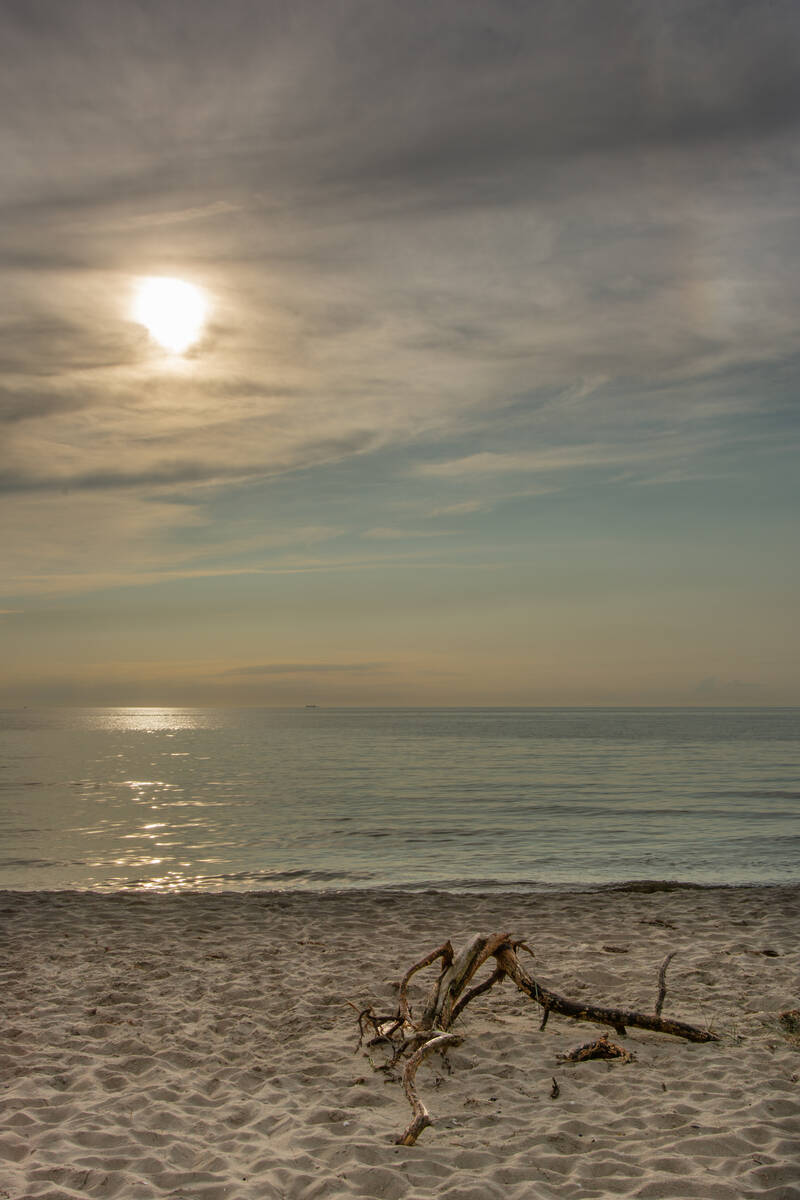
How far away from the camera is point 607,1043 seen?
319 inches

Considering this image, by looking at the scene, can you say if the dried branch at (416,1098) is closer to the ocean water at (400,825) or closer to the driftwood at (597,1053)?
the driftwood at (597,1053)

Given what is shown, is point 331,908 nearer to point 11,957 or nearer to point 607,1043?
point 11,957

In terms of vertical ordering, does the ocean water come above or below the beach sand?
below

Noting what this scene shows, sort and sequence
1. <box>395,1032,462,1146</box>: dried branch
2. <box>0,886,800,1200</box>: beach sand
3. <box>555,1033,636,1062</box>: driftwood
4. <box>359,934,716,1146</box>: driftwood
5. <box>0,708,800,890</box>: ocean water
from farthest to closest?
<box>0,708,800,890</box>: ocean water → <box>359,934,716,1146</box>: driftwood → <box>555,1033,636,1062</box>: driftwood → <box>395,1032,462,1146</box>: dried branch → <box>0,886,800,1200</box>: beach sand

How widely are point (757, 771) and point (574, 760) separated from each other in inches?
516

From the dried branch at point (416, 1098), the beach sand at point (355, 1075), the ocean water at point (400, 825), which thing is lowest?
the ocean water at point (400, 825)

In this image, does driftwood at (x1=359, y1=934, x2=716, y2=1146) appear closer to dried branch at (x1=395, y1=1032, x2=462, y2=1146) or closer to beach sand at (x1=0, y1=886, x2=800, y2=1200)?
beach sand at (x1=0, y1=886, x2=800, y2=1200)

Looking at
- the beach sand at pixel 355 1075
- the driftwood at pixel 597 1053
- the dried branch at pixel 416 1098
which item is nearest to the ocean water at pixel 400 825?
the beach sand at pixel 355 1075

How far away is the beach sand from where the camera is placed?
5.97m

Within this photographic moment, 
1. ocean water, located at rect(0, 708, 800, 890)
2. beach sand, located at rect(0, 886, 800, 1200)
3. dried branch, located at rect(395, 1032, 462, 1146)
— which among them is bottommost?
ocean water, located at rect(0, 708, 800, 890)

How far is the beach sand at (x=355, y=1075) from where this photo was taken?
5973 millimetres

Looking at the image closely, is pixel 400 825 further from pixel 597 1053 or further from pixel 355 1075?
pixel 355 1075

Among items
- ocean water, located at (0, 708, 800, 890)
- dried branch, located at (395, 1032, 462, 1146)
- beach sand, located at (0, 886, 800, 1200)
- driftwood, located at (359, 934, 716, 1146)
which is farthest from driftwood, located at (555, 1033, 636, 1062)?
ocean water, located at (0, 708, 800, 890)

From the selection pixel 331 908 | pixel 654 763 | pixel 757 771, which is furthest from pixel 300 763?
pixel 331 908
